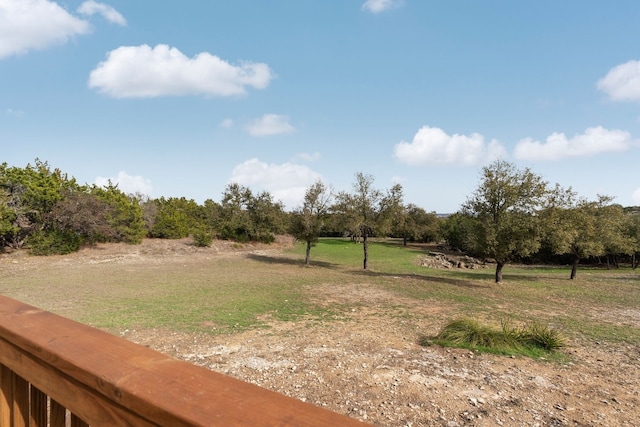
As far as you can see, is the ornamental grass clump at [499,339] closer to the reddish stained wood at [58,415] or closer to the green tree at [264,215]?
the reddish stained wood at [58,415]

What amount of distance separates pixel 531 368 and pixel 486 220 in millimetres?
10873

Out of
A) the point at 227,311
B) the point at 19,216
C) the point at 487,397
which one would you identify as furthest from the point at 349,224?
the point at 19,216

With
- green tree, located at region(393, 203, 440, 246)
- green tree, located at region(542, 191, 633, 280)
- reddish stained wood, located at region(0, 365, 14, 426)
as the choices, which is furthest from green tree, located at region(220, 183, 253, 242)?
reddish stained wood, located at region(0, 365, 14, 426)

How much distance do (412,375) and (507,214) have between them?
12.4 m

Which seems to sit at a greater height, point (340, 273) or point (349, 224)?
point (349, 224)

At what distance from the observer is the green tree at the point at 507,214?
49.7ft

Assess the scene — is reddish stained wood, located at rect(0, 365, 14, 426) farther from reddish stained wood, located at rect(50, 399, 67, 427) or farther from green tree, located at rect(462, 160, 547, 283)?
green tree, located at rect(462, 160, 547, 283)

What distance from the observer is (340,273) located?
19.7 m

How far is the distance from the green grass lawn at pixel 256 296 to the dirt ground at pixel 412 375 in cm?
121

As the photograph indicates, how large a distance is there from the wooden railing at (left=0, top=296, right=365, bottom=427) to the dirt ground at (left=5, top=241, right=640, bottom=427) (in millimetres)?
4066

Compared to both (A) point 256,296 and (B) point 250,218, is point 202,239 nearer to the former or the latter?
(B) point 250,218

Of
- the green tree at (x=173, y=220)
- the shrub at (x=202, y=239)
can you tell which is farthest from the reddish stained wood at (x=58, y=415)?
the green tree at (x=173, y=220)

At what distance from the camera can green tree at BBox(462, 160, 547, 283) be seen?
15.2 m

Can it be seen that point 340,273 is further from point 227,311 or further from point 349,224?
point 227,311
